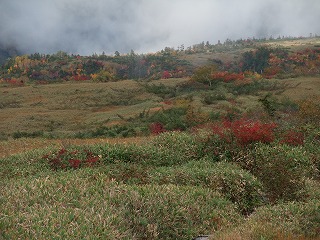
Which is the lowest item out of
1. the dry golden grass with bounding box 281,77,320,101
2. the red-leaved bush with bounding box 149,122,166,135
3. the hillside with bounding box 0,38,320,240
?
the dry golden grass with bounding box 281,77,320,101

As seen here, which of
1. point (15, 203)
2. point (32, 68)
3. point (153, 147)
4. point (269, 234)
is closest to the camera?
point (269, 234)

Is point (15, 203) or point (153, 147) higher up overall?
point (15, 203)

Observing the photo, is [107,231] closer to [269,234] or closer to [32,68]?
[269,234]

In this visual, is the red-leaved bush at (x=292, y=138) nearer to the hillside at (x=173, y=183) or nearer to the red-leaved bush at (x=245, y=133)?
the hillside at (x=173, y=183)

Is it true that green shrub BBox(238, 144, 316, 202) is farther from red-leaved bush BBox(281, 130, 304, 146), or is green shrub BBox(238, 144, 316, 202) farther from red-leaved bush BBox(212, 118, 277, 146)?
red-leaved bush BBox(281, 130, 304, 146)

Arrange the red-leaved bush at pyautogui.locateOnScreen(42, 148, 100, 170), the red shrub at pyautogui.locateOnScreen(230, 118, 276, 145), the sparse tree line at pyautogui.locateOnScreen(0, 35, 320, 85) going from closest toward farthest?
1. the red-leaved bush at pyautogui.locateOnScreen(42, 148, 100, 170)
2. the red shrub at pyautogui.locateOnScreen(230, 118, 276, 145)
3. the sparse tree line at pyautogui.locateOnScreen(0, 35, 320, 85)

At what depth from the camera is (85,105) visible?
237ft

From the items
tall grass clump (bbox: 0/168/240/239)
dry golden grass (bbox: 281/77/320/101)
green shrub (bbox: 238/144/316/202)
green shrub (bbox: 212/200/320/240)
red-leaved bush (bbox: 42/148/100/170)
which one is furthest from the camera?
dry golden grass (bbox: 281/77/320/101)

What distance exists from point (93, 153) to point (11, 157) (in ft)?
15.5

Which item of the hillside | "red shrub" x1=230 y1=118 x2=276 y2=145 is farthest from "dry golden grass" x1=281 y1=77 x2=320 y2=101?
"red shrub" x1=230 y1=118 x2=276 y2=145

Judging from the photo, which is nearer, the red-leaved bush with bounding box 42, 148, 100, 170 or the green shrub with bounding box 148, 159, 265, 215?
the green shrub with bounding box 148, 159, 265, 215

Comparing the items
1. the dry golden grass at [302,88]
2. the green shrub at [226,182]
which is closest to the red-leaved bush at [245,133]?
the green shrub at [226,182]

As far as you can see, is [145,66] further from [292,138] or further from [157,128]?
[292,138]

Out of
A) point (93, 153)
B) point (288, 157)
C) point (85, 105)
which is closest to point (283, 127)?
point (288, 157)
